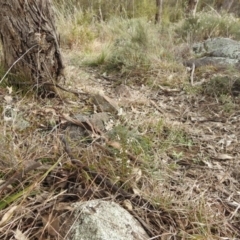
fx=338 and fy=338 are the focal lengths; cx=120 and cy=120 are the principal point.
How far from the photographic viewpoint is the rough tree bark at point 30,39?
7.14 ft

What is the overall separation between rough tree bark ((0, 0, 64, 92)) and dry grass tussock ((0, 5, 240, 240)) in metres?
0.16

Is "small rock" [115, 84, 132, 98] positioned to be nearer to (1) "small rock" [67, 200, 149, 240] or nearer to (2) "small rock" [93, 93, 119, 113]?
(2) "small rock" [93, 93, 119, 113]

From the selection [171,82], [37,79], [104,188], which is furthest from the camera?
[171,82]

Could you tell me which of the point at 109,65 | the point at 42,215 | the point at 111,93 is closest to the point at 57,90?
the point at 111,93

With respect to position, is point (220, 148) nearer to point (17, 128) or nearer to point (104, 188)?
point (104, 188)

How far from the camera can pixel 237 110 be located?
2.49 meters

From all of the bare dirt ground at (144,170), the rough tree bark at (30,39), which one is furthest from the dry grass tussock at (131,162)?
the rough tree bark at (30,39)

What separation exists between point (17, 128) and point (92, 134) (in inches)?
16.1

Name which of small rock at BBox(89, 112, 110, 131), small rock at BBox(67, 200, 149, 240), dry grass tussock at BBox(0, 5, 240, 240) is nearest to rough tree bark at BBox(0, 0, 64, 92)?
dry grass tussock at BBox(0, 5, 240, 240)

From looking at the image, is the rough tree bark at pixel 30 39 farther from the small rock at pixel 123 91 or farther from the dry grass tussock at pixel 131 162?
the small rock at pixel 123 91

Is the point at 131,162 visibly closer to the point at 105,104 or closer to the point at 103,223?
the point at 103,223

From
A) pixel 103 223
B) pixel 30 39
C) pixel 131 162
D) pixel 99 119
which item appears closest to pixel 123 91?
pixel 99 119

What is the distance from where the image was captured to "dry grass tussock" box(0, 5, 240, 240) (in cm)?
137

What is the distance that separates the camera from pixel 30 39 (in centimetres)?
224
